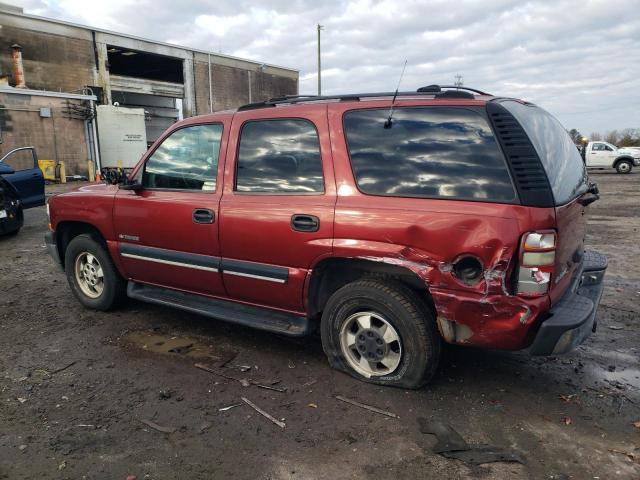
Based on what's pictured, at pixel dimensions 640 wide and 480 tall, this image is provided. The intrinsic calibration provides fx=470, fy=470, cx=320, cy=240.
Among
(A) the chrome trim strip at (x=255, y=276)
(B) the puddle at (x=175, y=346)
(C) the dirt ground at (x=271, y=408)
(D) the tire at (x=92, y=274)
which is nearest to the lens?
(C) the dirt ground at (x=271, y=408)

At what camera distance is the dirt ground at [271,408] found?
2434 mm

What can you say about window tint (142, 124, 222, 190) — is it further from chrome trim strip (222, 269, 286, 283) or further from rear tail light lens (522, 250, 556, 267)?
rear tail light lens (522, 250, 556, 267)

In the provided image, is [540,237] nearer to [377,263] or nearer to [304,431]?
[377,263]

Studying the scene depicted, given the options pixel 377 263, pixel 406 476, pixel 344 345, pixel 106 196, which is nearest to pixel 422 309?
pixel 377 263

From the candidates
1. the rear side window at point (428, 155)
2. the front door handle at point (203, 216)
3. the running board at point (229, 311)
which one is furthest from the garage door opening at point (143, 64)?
the rear side window at point (428, 155)

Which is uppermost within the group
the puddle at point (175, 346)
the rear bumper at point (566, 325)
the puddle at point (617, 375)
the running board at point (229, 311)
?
the rear bumper at point (566, 325)

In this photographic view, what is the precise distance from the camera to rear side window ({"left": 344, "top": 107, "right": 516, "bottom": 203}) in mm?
2693

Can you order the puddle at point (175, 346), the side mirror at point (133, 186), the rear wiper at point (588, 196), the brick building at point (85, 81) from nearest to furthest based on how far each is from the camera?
the rear wiper at point (588, 196) → the puddle at point (175, 346) → the side mirror at point (133, 186) → the brick building at point (85, 81)

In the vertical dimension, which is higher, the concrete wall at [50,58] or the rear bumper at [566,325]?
Answer: the concrete wall at [50,58]

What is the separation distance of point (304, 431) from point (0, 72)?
94.8 feet

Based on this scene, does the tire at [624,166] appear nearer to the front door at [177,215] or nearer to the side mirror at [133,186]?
the front door at [177,215]

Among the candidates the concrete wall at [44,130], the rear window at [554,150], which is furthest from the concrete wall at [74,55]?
the rear window at [554,150]

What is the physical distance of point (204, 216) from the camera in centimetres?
368

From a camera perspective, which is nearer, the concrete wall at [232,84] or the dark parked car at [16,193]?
the dark parked car at [16,193]
